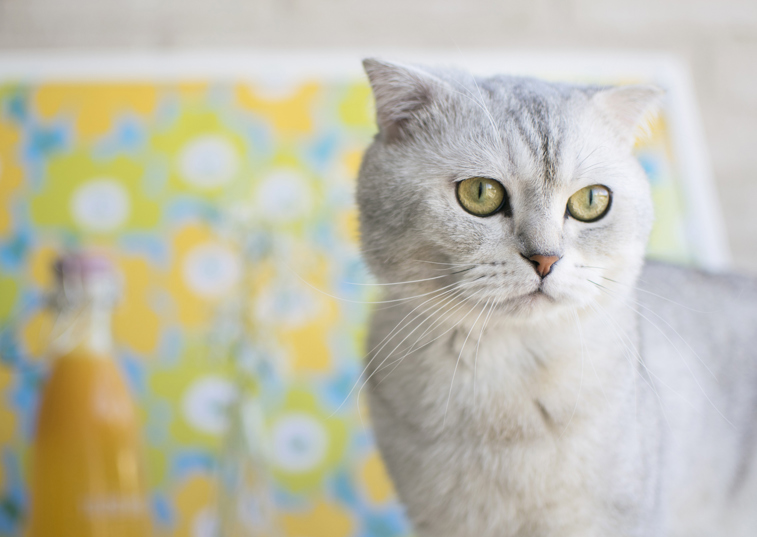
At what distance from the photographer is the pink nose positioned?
23.5 inches

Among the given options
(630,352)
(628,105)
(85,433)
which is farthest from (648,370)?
(85,433)

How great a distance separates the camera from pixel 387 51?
1297 millimetres

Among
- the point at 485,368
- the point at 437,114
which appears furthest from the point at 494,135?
the point at 485,368

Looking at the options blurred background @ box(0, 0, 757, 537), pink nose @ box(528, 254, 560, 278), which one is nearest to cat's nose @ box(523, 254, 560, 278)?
pink nose @ box(528, 254, 560, 278)

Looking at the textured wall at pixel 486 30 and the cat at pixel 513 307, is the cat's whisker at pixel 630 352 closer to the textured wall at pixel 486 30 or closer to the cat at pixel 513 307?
the cat at pixel 513 307

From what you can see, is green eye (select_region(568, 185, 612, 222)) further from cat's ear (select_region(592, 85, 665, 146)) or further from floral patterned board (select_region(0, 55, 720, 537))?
floral patterned board (select_region(0, 55, 720, 537))

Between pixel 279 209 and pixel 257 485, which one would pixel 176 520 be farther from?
pixel 279 209

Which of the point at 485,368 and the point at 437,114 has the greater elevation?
the point at 437,114

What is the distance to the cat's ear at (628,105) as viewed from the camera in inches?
27.3

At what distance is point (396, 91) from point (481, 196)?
154 millimetres

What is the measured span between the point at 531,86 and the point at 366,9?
71 centimetres

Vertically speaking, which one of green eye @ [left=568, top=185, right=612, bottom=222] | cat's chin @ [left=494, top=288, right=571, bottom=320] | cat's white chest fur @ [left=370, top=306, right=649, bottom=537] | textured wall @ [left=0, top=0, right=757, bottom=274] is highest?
textured wall @ [left=0, top=0, right=757, bottom=274]

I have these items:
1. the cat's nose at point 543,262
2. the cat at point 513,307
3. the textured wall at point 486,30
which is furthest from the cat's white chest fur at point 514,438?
the textured wall at point 486,30

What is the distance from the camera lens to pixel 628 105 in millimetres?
710
